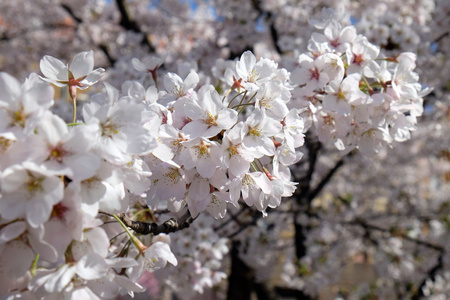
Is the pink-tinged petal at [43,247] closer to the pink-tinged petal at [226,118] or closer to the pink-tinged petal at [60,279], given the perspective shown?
the pink-tinged petal at [60,279]

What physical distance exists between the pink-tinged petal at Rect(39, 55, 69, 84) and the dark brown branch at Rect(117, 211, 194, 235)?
48 cm

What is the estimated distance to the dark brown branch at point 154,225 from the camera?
128cm

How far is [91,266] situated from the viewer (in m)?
1.03

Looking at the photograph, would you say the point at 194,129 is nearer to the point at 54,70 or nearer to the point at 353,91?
the point at 54,70

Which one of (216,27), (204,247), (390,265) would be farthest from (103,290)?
(390,265)

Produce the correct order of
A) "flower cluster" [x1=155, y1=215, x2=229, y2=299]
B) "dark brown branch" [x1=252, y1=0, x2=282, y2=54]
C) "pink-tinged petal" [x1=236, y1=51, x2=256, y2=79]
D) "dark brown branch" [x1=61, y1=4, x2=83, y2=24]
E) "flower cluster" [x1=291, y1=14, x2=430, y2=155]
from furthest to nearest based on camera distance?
"dark brown branch" [x1=61, y1=4, x2=83, y2=24]
"dark brown branch" [x1=252, y1=0, x2=282, y2=54]
"flower cluster" [x1=155, y1=215, x2=229, y2=299]
"flower cluster" [x1=291, y1=14, x2=430, y2=155]
"pink-tinged petal" [x1=236, y1=51, x2=256, y2=79]

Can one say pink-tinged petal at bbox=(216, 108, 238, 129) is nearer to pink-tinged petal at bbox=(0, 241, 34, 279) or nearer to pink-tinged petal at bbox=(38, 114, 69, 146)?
pink-tinged petal at bbox=(38, 114, 69, 146)

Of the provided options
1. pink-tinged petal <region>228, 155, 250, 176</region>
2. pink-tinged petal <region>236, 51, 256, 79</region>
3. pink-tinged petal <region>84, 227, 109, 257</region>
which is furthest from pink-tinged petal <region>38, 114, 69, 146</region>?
pink-tinged petal <region>236, 51, 256, 79</region>

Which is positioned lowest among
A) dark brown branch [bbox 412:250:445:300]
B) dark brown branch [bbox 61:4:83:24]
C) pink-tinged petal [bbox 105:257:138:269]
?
dark brown branch [bbox 412:250:445:300]

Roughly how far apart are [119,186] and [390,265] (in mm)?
5516

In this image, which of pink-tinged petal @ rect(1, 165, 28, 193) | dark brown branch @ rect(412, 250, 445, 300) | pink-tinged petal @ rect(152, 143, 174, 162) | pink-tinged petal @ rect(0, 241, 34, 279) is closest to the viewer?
pink-tinged petal @ rect(1, 165, 28, 193)

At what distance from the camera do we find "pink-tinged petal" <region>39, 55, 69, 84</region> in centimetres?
128

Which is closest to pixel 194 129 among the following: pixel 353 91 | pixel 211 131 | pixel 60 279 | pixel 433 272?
pixel 211 131

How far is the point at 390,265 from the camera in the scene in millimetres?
5699
